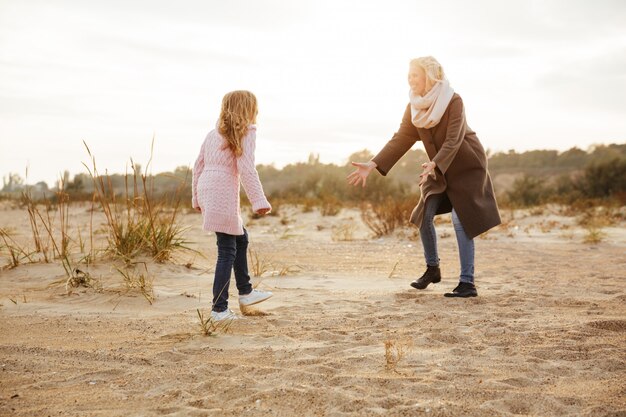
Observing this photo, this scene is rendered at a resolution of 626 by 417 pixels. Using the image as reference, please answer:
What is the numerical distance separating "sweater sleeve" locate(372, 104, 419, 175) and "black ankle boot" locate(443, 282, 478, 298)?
114 centimetres

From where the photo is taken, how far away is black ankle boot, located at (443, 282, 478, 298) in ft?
15.2

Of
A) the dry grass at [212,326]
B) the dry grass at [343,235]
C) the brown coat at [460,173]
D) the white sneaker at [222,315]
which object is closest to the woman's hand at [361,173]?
the brown coat at [460,173]

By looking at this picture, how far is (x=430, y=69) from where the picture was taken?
185 inches

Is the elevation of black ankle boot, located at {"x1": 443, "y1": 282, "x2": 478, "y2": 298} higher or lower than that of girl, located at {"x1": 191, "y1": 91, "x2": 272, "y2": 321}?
lower

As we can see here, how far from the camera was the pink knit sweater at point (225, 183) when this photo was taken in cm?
384

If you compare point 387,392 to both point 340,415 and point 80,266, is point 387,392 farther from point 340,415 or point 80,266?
point 80,266

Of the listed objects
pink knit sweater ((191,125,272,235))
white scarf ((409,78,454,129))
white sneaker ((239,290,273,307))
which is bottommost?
white sneaker ((239,290,273,307))

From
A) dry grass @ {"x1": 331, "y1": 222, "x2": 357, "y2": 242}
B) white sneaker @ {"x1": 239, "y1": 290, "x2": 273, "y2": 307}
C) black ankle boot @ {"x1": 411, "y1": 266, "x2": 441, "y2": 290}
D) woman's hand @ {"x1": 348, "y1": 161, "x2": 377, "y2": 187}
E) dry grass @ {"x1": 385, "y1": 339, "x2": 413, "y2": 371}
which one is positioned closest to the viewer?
dry grass @ {"x1": 385, "y1": 339, "x2": 413, "y2": 371}

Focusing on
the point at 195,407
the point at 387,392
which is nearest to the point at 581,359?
the point at 387,392

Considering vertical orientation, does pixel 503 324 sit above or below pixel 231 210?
below

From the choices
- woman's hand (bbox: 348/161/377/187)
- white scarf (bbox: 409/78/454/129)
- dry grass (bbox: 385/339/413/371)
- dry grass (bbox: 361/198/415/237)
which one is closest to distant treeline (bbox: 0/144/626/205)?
woman's hand (bbox: 348/161/377/187)

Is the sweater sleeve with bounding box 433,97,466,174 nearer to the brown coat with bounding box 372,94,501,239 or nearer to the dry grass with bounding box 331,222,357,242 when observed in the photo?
the brown coat with bounding box 372,94,501,239

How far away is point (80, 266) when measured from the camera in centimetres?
547

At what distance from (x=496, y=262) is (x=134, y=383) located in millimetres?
5227
